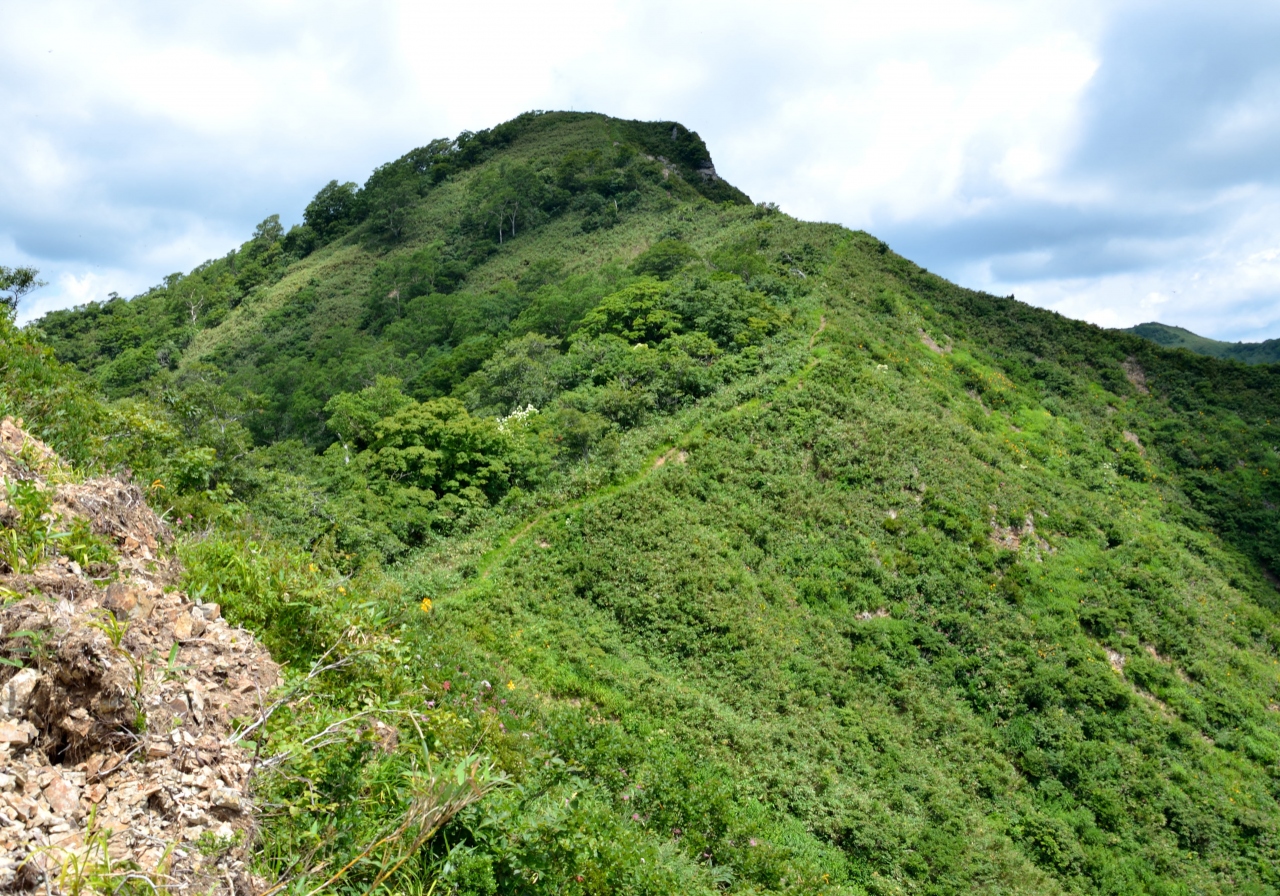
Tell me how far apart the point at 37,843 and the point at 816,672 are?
589 inches

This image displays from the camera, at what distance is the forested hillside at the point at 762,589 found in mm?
7156

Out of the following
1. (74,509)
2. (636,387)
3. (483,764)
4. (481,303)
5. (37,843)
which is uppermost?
(481,303)

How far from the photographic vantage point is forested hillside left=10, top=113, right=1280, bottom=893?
23.5ft

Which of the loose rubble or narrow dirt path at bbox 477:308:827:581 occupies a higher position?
narrow dirt path at bbox 477:308:827:581

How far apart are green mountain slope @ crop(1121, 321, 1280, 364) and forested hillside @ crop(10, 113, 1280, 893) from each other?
59671 millimetres

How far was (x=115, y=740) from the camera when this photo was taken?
177 inches

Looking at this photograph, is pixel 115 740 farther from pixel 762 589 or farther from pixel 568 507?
pixel 568 507

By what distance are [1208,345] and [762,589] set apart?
121 metres

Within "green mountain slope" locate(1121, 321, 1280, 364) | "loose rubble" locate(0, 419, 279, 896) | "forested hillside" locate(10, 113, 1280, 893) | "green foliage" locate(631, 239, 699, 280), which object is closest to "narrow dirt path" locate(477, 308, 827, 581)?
"forested hillside" locate(10, 113, 1280, 893)

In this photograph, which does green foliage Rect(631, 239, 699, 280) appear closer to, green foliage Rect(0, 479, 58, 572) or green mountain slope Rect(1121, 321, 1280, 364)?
green foliage Rect(0, 479, 58, 572)

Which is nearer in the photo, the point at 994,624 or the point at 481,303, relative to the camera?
the point at 994,624

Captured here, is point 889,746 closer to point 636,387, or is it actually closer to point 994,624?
point 994,624

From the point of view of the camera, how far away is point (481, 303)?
171 ft

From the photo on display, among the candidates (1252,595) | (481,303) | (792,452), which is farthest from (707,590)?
(481,303)
